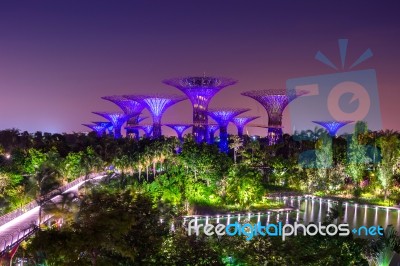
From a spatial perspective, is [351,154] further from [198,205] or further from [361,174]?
[198,205]

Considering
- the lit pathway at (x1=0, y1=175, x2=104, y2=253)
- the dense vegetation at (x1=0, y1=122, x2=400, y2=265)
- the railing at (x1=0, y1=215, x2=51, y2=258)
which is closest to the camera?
the dense vegetation at (x1=0, y1=122, x2=400, y2=265)

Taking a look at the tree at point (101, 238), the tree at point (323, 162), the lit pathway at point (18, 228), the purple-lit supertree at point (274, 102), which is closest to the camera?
the tree at point (101, 238)

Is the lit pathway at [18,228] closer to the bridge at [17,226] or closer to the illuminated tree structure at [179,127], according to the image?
the bridge at [17,226]

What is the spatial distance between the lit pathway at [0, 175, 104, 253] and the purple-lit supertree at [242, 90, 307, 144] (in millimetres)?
45120

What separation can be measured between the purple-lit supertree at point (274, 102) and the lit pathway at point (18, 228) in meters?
45.1

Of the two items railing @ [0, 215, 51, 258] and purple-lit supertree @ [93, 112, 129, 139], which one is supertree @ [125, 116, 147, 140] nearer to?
purple-lit supertree @ [93, 112, 129, 139]

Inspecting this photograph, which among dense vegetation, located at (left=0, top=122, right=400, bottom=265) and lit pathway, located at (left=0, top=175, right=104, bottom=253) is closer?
dense vegetation, located at (left=0, top=122, right=400, bottom=265)

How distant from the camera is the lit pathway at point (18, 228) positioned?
1558 centimetres

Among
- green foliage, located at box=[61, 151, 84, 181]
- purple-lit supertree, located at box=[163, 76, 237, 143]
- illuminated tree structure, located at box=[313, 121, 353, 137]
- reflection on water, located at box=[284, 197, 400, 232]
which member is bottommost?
reflection on water, located at box=[284, 197, 400, 232]

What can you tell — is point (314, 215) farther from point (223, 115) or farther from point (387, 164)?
point (223, 115)

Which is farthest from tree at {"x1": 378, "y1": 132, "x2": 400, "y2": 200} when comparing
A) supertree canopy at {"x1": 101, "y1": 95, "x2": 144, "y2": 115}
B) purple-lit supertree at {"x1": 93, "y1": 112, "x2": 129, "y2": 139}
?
purple-lit supertree at {"x1": 93, "y1": 112, "x2": 129, "y2": 139}

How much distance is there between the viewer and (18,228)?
723 inches

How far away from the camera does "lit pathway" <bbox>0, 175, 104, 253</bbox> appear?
15578 millimetres

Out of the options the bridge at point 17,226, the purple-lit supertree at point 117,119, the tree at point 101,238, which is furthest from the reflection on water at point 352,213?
the purple-lit supertree at point 117,119
